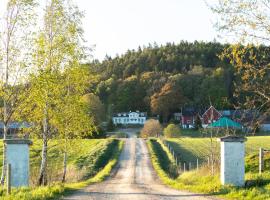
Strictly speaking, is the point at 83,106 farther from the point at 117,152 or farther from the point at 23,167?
the point at 117,152

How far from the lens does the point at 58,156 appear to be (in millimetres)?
47438

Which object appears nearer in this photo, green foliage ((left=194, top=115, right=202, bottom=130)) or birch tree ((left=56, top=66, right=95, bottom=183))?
birch tree ((left=56, top=66, right=95, bottom=183))

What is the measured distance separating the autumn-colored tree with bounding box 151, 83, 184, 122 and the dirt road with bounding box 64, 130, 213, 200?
5864 centimetres

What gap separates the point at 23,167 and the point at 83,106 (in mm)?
9885

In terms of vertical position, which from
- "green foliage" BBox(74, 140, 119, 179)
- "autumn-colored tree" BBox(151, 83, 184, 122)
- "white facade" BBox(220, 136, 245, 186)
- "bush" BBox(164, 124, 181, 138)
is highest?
"autumn-colored tree" BBox(151, 83, 184, 122)

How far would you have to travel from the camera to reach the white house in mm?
140500

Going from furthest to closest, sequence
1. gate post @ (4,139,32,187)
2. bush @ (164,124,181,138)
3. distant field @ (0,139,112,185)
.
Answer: bush @ (164,124,181,138), distant field @ (0,139,112,185), gate post @ (4,139,32,187)

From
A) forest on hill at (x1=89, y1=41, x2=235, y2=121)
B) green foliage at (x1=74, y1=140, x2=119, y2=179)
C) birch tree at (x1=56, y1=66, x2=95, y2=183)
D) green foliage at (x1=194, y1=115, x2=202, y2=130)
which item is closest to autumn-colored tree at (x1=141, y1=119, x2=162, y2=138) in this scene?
green foliage at (x1=194, y1=115, x2=202, y2=130)

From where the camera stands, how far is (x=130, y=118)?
143 meters

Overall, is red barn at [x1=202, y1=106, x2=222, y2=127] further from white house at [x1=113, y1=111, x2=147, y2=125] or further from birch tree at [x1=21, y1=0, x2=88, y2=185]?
white house at [x1=113, y1=111, x2=147, y2=125]

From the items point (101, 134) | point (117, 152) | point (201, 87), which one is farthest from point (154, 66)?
point (117, 152)

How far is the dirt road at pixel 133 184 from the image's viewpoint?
1534 centimetres

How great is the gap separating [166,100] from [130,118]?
70.3 ft

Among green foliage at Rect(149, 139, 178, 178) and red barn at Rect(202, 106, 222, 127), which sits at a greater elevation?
red barn at Rect(202, 106, 222, 127)
